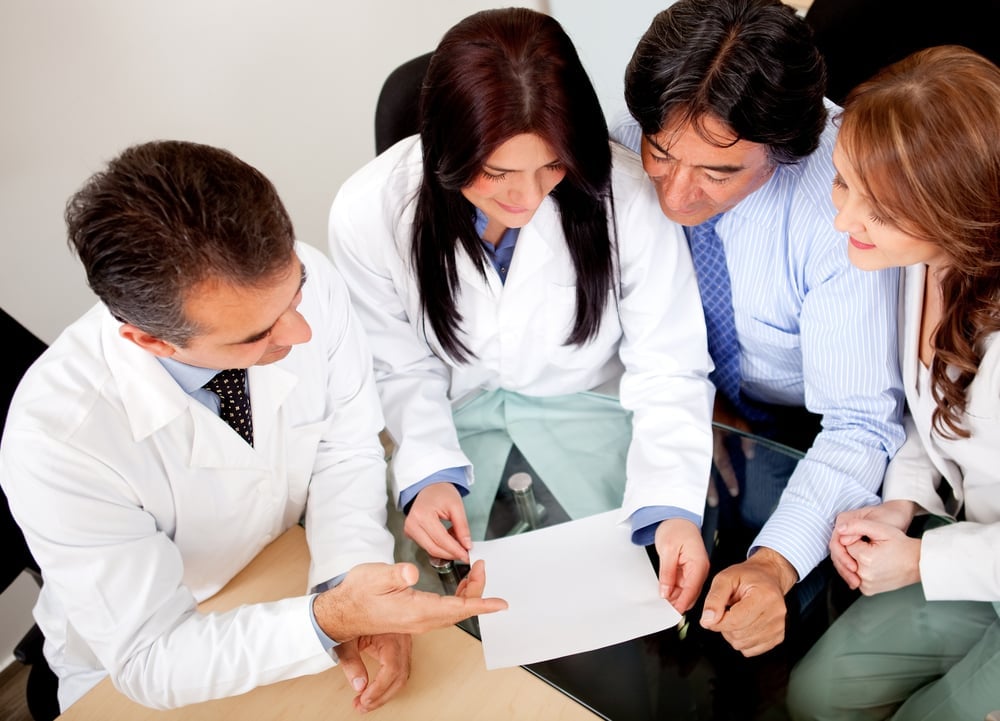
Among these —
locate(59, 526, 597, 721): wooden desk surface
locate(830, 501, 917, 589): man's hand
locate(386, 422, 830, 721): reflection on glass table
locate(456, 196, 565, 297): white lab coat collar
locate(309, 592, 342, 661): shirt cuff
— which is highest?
locate(456, 196, 565, 297): white lab coat collar

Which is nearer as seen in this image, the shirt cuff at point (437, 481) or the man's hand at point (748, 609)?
the man's hand at point (748, 609)

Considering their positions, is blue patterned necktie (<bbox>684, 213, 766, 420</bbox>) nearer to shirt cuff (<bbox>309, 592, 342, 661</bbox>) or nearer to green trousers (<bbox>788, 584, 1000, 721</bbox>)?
green trousers (<bbox>788, 584, 1000, 721</bbox>)

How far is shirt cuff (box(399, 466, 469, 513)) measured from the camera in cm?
143

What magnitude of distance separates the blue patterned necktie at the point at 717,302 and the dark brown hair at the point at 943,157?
0.36 m

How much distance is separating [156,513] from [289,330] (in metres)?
0.34

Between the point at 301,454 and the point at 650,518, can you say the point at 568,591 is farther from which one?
the point at 301,454

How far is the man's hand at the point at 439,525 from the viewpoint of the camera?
1313 mm

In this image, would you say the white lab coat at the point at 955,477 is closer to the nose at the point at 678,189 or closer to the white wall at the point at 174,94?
the nose at the point at 678,189

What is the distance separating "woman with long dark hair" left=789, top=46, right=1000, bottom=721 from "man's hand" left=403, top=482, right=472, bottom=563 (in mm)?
524

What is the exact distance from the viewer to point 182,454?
1167mm

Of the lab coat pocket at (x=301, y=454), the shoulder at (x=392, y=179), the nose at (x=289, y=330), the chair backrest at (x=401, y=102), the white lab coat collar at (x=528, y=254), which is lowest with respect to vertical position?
the lab coat pocket at (x=301, y=454)

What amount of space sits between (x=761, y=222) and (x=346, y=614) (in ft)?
2.95

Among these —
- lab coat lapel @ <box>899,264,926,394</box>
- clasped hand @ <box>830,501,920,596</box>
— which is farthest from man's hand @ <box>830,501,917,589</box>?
lab coat lapel @ <box>899,264,926,394</box>

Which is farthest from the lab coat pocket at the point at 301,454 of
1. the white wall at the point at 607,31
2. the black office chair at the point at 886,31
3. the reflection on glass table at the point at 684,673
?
the white wall at the point at 607,31
